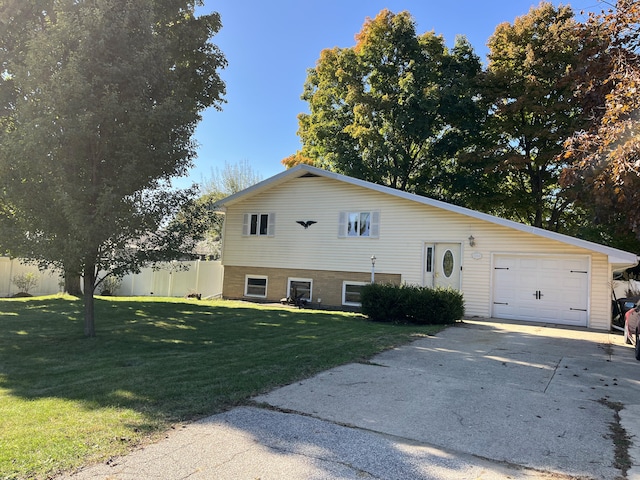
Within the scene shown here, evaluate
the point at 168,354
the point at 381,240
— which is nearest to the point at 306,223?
Answer: the point at 381,240

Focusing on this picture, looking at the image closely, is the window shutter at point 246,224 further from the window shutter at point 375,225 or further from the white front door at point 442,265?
the white front door at point 442,265

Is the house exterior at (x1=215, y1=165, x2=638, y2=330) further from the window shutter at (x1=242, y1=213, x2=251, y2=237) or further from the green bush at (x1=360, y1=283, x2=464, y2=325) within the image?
the green bush at (x1=360, y1=283, x2=464, y2=325)

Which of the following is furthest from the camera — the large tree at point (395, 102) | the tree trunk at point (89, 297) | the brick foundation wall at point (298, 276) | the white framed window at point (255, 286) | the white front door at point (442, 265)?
the large tree at point (395, 102)

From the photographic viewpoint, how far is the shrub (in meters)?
20.3

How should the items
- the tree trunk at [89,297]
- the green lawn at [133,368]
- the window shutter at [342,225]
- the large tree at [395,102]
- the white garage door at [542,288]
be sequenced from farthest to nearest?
the large tree at [395,102] → the window shutter at [342,225] → the white garage door at [542,288] → the tree trunk at [89,297] → the green lawn at [133,368]

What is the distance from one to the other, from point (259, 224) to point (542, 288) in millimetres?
11446

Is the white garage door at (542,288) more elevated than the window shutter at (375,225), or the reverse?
the window shutter at (375,225)

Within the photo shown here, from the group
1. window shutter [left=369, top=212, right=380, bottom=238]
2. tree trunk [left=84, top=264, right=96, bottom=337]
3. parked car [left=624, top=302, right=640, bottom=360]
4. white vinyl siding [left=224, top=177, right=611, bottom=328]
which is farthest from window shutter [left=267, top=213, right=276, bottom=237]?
parked car [left=624, top=302, right=640, bottom=360]

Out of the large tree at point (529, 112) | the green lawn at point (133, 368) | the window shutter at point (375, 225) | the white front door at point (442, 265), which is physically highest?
the large tree at point (529, 112)

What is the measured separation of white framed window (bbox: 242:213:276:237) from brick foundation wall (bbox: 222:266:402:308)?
159 centimetres

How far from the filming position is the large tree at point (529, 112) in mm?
20484

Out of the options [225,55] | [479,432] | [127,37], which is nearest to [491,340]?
[479,432]

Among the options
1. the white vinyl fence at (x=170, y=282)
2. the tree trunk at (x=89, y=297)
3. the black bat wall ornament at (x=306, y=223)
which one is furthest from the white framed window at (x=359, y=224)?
the tree trunk at (x=89, y=297)

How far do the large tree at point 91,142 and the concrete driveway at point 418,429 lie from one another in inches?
194
